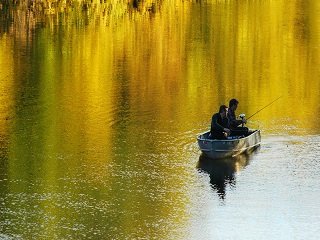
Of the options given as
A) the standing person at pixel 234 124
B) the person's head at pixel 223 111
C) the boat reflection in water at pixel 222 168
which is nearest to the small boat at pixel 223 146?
the boat reflection in water at pixel 222 168

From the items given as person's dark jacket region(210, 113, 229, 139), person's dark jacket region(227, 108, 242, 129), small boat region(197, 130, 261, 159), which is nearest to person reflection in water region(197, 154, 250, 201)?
small boat region(197, 130, 261, 159)

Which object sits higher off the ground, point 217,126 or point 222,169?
point 217,126

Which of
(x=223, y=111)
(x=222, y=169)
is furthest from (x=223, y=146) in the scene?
(x=223, y=111)

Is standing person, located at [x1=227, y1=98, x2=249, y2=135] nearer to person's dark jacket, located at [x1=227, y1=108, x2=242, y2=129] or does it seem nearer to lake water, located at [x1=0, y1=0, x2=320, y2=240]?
person's dark jacket, located at [x1=227, y1=108, x2=242, y2=129]

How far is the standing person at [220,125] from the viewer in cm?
2544

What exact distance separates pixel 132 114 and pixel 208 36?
18660mm

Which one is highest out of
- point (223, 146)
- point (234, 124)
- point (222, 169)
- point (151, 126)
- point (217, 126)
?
point (217, 126)

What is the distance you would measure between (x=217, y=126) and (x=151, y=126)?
180 inches

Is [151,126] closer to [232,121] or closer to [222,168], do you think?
[232,121]

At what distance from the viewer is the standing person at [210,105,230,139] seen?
1001 inches

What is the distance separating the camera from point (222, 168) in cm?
2525

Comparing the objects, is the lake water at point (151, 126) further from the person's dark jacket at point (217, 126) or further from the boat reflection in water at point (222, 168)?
the person's dark jacket at point (217, 126)

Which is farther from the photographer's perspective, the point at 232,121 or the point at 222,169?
the point at 232,121

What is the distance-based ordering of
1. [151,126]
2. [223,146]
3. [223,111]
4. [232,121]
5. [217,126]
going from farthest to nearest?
1. [151,126]
2. [232,121]
3. [223,111]
4. [223,146]
5. [217,126]
